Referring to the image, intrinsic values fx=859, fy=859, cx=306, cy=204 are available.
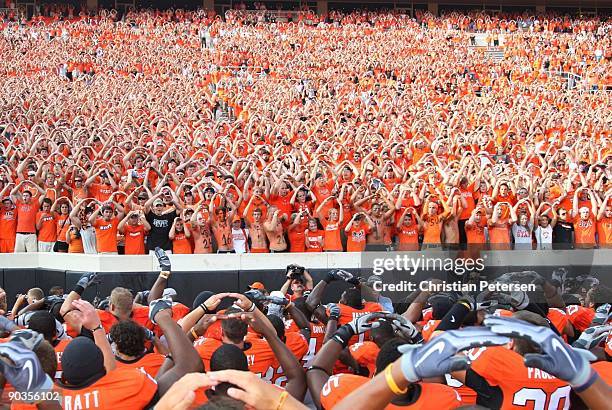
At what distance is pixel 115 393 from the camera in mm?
3949

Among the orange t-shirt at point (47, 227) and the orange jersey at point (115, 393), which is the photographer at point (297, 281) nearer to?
the orange jersey at point (115, 393)

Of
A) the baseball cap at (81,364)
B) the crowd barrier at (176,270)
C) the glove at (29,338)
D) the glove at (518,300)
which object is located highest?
the glove at (29,338)

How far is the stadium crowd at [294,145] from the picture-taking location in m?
11.5

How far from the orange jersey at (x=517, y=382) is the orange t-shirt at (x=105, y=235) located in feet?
24.2

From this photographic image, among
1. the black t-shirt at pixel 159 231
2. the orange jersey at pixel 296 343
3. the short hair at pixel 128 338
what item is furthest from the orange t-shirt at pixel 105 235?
the short hair at pixel 128 338

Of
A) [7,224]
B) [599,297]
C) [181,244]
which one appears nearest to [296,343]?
[599,297]

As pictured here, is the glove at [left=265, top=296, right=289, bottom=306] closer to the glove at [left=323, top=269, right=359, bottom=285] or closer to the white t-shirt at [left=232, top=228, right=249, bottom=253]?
the glove at [left=323, top=269, right=359, bottom=285]

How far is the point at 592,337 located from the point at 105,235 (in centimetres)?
710

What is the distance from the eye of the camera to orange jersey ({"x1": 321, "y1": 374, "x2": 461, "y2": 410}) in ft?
12.4

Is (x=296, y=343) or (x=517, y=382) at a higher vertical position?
(x=517, y=382)

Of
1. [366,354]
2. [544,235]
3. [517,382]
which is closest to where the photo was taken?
[517,382]

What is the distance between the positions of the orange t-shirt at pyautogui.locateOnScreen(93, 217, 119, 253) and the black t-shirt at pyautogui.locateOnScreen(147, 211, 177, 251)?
48 centimetres

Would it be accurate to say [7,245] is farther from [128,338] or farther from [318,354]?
[318,354]

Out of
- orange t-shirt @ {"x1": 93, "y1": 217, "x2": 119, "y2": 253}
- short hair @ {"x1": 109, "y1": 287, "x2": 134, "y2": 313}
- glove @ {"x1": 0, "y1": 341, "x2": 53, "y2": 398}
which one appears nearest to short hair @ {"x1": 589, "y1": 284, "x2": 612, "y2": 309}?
short hair @ {"x1": 109, "y1": 287, "x2": 134, "y2": 313}
